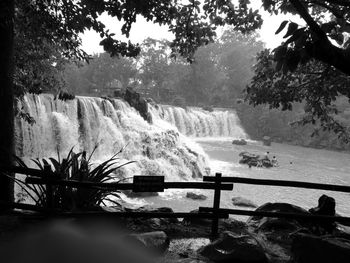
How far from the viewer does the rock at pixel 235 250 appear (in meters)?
4.18

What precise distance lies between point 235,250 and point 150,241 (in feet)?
3.72

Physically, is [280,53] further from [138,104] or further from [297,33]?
[138,104]

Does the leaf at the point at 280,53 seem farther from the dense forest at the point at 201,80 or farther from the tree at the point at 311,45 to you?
the dense forest at the point at 201,80

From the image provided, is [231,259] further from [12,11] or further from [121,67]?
[121,67]

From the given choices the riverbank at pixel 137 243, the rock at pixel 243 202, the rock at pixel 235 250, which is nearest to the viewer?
the riverbank at pixel 137 243

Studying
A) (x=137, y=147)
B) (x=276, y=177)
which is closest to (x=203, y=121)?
(x=276, y=177)

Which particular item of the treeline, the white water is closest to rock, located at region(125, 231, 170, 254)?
the white water

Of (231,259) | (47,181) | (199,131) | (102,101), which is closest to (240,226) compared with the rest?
(231,259)

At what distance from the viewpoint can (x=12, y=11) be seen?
4.62m

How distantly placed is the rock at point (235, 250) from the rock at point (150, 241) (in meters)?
0.53

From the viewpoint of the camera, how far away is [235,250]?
4.22 m

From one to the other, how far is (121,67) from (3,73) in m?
60.1

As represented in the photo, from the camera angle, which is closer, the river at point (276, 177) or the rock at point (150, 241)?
the rock at point (150, 241)

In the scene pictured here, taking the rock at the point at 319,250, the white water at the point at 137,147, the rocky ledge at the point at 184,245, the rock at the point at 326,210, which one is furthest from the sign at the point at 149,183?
the white water at the point at 137,147
